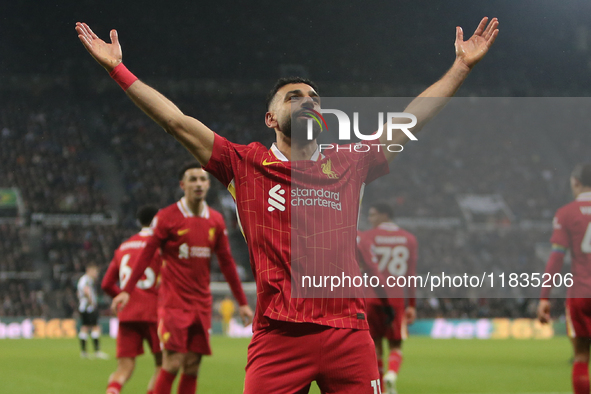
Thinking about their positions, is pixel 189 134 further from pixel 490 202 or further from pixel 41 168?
pixel 41 168

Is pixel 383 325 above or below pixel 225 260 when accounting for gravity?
below

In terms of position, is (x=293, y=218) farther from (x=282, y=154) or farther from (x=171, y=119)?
(x=171, y=119)

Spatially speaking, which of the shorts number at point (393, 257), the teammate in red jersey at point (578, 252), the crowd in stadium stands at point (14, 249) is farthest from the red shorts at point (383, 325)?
the crowd in stadium stands at point (14, 249)

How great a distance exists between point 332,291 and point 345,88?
1896 centimetres

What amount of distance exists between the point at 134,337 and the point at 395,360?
2899 mm

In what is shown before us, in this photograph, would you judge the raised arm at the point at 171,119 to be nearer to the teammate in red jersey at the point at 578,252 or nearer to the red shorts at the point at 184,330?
the red shorts at the point at 184,330

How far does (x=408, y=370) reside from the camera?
1098 cm

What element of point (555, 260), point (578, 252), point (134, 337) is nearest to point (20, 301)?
point (134, 337)

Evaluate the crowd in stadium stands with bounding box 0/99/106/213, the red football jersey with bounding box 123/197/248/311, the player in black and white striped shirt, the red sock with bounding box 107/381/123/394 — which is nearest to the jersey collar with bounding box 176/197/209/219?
the red football jersey with bounding box 123/197/248/311

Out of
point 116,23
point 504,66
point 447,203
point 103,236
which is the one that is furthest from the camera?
point 103,236

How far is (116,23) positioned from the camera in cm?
1259

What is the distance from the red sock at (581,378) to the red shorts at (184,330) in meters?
3.16

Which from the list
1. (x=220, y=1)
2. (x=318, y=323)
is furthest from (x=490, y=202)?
(x=318, y=323)

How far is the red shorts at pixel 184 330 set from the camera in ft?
18.9
